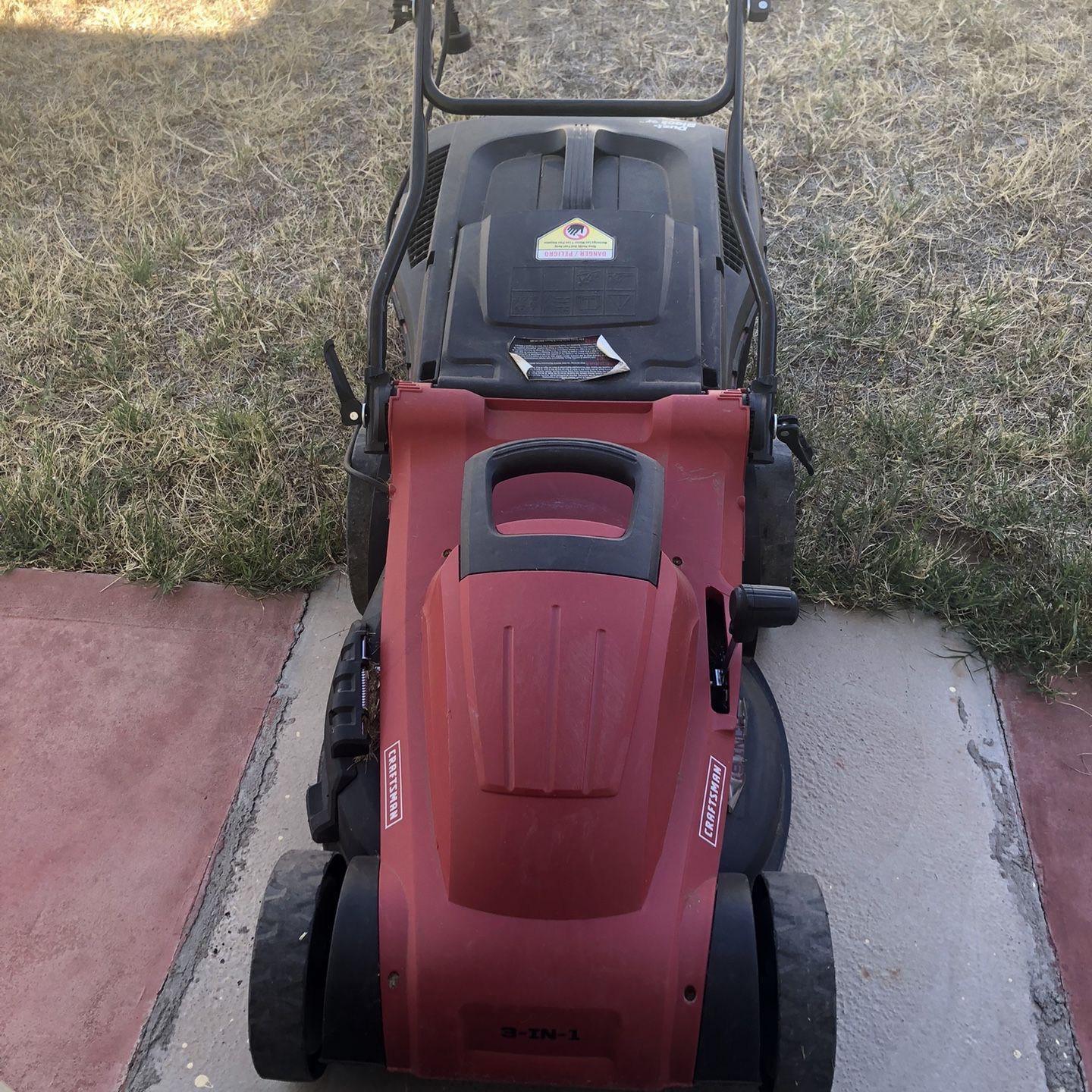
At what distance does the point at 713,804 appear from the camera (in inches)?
57.7

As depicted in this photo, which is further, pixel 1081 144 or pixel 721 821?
pixel 1081 144

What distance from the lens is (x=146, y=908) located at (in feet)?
5.92

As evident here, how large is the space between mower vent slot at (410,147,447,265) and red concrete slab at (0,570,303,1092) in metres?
0.81

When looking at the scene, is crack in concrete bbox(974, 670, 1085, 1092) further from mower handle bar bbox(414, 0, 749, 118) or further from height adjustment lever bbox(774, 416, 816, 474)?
mower handle bar bbox(414, 0, 749, 118)

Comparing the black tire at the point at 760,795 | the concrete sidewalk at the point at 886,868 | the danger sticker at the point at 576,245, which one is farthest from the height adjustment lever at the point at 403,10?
the black tire at the point at 760,795

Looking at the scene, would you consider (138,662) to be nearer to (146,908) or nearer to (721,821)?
(146,908)

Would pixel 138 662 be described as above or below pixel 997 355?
below

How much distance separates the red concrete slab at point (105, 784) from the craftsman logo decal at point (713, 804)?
93 centimetres

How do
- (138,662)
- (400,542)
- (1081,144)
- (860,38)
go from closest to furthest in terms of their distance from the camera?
1. (400,542)
2. (138,662)
3. (1081,144)
4. (860,38)

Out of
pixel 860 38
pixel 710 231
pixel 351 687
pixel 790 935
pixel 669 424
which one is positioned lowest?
pixel 790 935

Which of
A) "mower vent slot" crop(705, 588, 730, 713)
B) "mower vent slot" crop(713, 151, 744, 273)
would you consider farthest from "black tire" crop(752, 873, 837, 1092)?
"mower vent slot" crop(713, 151, 744, 273)

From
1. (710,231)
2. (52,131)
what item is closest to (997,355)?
(710,231)

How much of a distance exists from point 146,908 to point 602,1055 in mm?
877

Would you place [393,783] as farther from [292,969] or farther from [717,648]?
[717,648]
